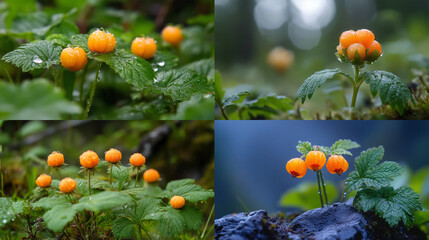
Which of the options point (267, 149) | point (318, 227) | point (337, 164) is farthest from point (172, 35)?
point (318, 227)

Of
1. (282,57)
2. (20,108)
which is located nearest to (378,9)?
(282,57)

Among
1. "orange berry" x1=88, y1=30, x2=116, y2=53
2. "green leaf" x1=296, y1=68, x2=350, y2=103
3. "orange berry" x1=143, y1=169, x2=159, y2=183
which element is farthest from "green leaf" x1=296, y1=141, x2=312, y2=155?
"orange berry" x1=88, y1=30, x2=116, y2=53

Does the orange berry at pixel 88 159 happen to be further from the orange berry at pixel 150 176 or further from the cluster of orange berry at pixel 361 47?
the cluster of orange berry at pixel 361 47

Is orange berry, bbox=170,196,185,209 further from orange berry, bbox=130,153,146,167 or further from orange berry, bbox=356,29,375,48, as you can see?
orange berry, bbox=356,29,375,48

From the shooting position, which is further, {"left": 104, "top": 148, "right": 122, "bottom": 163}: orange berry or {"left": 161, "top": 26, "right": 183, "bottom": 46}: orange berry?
{"left": 161, "top": 26, "right": 183, "bottom": 46}: orange berry

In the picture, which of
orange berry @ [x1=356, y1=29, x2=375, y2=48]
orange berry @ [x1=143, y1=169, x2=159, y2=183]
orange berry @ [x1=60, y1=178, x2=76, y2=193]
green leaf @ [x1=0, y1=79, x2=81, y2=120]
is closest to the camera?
green leaf @ [x1=0, y1=79, x2=81, y2=120]

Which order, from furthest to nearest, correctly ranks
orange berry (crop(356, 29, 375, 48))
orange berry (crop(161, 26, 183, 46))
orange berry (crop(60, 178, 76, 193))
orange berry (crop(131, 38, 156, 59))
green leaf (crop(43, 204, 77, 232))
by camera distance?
orange berry (crop(161, 26, 183, 46)) → orange berry (crop(131, 38, 156, 59)) → orange berry (crop(356, 29, 375, 48)) → orange berry (crop(60, 178, 76, 193)) → green leaf (crop(43, 204, 77, 232))

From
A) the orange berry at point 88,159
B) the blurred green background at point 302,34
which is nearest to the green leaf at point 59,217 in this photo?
the orange berry at point 88,159

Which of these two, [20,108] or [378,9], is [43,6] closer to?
[20,108]
